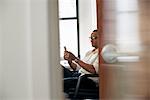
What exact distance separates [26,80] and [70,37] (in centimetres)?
370

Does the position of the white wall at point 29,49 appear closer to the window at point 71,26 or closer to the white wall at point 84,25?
the white wall at point 84,25

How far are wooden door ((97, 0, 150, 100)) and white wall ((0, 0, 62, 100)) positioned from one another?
0.38 m

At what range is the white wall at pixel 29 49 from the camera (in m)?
0.52

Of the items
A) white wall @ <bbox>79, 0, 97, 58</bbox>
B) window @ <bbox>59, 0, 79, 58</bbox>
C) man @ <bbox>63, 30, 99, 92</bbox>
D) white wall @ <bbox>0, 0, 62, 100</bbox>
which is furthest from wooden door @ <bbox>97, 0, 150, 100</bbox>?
window @ <bbox>59, 0, 79, 58</bbox>

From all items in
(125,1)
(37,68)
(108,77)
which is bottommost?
(108,77)

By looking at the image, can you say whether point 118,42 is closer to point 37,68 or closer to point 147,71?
point 147,71

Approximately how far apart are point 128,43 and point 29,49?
0.45 metres

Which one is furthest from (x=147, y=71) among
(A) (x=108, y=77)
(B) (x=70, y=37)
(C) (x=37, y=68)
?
(B) (x=70, y=37)

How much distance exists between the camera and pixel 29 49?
1.71ft

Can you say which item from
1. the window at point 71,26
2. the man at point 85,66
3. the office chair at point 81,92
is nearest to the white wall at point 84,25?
the window at point 71,26

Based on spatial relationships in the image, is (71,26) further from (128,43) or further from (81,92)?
(128,43)

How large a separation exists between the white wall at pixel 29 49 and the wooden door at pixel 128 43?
38 centimetres

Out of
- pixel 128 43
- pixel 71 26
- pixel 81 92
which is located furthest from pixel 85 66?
pixel 71 26

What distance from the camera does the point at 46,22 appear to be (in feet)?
1.70
